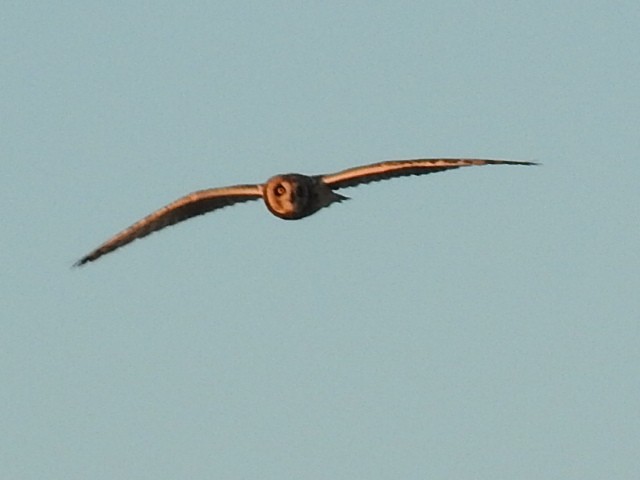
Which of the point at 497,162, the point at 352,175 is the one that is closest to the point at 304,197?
the point at 352,175

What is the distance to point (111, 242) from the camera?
61.4m

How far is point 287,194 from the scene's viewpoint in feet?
189

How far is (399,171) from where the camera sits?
5650cm

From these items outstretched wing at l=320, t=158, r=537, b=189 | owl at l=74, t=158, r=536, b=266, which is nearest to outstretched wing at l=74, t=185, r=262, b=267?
owl at l=74, t=158, r=536, b=266

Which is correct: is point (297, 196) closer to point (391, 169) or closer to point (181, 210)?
point (391, 169)

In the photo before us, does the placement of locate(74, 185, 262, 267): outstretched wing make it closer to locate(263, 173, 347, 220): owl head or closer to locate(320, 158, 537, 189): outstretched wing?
locate(263, 173, 347, 220): owl head

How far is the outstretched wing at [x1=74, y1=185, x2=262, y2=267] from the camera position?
59500mm

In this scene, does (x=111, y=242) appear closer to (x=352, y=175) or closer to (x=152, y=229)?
(x=152, y=229)

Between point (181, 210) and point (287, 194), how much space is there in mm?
3791

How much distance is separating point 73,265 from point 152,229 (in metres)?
2.28

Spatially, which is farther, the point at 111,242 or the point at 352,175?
the point at 111,242

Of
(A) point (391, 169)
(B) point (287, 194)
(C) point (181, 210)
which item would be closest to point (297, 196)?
(B) point (287, 194)

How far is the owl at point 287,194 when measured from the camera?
56.2 meters

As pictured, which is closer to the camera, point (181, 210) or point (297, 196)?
point (297, 196)
